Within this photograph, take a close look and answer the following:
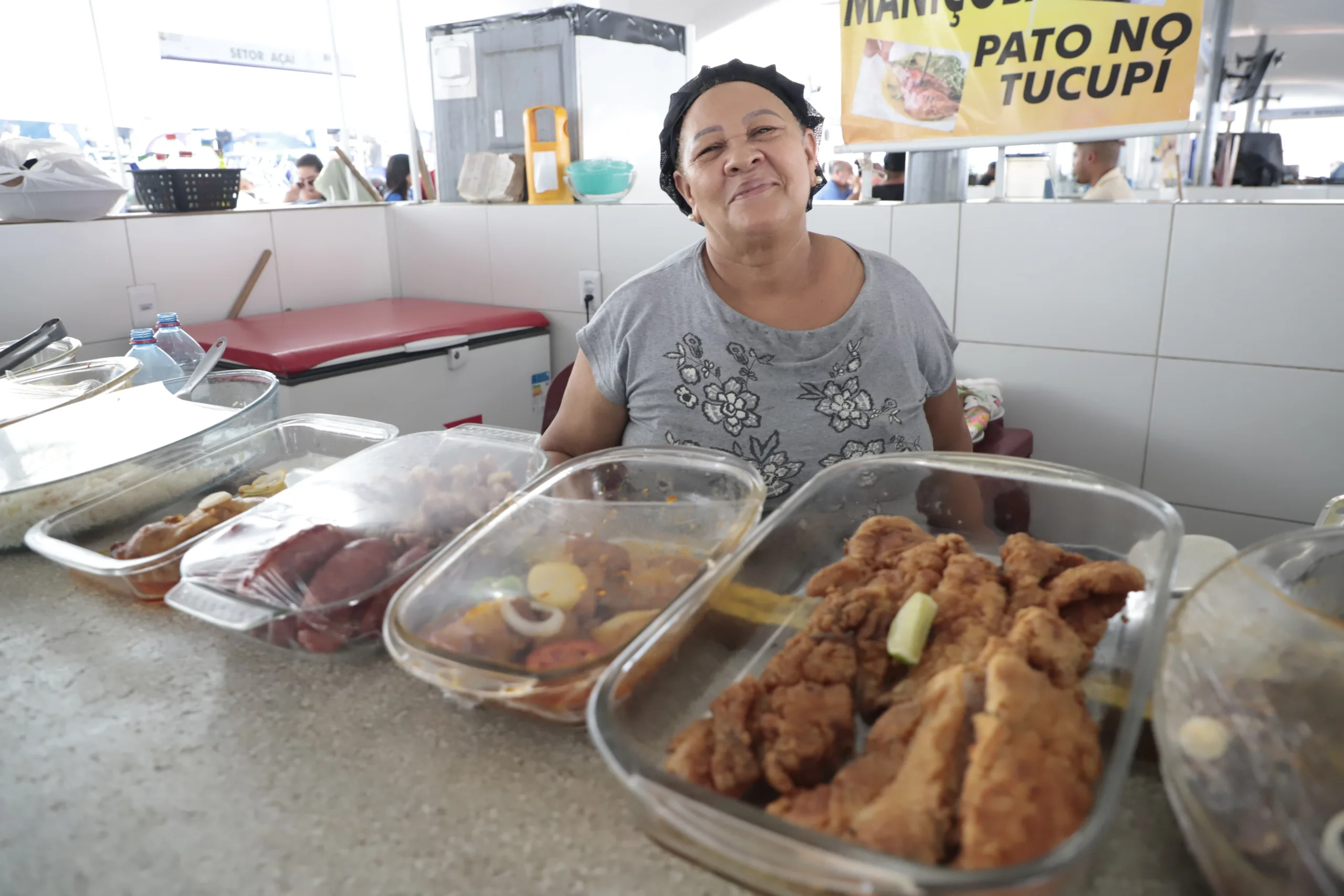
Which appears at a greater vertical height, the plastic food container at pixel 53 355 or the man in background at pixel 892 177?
the man in background at pixel 892 177

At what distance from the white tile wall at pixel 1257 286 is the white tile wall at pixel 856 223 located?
65cm

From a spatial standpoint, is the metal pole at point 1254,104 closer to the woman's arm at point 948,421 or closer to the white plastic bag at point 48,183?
the woman's arm at point 948,421

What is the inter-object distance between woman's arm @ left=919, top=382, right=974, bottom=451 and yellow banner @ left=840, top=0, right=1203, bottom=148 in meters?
0.82

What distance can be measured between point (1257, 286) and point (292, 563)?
1.96m

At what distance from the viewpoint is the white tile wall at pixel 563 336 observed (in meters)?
2.96

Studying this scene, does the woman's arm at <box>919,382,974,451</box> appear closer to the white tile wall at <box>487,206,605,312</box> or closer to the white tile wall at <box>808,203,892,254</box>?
the white tile wall at <box>808,203,892,254</box>

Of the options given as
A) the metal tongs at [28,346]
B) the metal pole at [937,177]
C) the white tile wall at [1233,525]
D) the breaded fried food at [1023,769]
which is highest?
the metal pole at [937,177]

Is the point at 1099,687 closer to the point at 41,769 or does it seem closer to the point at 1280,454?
the point at 41,769

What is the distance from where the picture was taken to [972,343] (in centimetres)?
225

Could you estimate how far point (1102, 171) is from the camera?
3389 mm

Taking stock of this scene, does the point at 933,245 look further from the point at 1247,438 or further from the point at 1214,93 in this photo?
→ the point at 1214,93

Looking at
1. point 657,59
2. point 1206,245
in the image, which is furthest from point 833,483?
point 657,59

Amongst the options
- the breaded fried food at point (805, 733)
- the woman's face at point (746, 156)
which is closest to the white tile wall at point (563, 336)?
the woman's face at point (746, 156)

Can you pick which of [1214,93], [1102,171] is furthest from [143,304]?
[1214,93]
